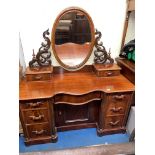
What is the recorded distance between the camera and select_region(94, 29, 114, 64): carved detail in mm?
1776

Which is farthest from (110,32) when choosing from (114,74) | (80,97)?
(80,97)

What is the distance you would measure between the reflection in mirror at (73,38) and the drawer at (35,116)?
1.87 feet

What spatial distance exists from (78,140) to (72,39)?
1.06m

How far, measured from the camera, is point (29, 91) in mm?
1530

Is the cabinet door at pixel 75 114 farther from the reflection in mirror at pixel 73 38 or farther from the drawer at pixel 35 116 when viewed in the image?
the reflection in mirror at pixel 73 38

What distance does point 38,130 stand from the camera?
1.67 metres

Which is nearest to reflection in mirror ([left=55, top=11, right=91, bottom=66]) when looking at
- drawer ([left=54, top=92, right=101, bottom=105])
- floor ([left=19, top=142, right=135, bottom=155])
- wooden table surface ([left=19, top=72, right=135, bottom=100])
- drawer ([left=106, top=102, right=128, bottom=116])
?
wooden table surface ([left=19, top=72, right=135, bottom=100])

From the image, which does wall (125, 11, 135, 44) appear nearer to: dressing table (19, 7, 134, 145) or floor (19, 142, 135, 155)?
dressing table (19, 7, 134, 145)

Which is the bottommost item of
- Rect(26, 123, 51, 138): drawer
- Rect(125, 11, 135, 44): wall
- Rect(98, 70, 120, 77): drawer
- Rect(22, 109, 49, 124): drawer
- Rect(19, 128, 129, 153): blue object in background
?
Rect(19, 128, 129, 153): blue object in background

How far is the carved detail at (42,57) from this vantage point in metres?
1.69

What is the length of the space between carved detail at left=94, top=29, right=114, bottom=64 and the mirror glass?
0.24ft

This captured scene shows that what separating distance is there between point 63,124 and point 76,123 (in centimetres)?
15

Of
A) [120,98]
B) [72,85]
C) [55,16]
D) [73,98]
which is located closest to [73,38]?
[55,16]
